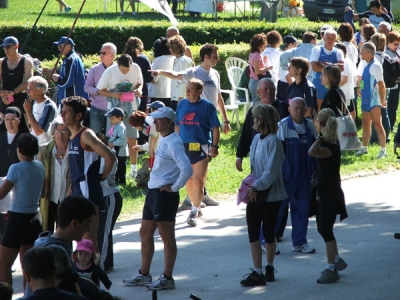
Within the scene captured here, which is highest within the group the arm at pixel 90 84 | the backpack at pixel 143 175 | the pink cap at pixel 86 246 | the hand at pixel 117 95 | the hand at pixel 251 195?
the arm at pixel 90 84

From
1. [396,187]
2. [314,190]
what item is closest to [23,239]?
[314,190]

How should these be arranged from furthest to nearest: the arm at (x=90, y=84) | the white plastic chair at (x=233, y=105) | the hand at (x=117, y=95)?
the white plastic chair at (x=233, y=105) → the arm at (x=90, y=84) → the hand at (x=117, y=95)

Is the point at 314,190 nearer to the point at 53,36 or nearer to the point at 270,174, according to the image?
the point at 270,174

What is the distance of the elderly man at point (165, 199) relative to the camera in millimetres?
8156

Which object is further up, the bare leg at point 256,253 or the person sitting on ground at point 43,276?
the person sitting on ground at point 43,276

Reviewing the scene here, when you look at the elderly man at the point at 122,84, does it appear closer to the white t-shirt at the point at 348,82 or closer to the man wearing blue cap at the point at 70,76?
the man wearing blue cap at the point at 70,76

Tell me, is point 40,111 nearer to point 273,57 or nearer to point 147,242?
point 147,242

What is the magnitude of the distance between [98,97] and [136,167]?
3.94 feet

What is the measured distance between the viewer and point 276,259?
933 cm

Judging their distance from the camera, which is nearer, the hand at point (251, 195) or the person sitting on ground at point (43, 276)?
the person sitting on ground at point (43, 276)

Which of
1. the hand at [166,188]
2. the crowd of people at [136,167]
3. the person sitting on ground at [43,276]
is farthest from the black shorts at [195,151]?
the person sitting on ground at [43,276]

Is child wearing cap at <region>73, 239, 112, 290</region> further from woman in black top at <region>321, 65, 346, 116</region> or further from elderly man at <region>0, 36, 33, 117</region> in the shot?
elderly man at <region>0, 36, 33, 117</region>

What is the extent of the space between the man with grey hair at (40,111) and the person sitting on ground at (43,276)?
6040mm

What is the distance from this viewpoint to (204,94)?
38.4 feet
